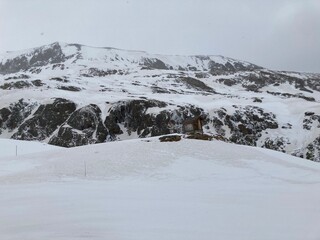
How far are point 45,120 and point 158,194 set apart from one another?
155 feet

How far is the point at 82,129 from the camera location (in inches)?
1945

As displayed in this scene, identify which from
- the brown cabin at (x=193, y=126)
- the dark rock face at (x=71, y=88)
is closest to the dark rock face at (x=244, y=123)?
the dark rock face at (x=71, y=88)

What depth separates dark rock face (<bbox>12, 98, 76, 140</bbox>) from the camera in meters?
49.1

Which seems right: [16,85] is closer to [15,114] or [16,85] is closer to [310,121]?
[15,114]

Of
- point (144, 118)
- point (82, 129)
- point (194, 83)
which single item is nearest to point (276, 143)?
point (144, 118)

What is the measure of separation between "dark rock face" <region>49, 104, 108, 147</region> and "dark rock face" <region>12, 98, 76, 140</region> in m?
1.75

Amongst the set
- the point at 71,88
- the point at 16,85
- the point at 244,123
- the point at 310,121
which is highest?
the point at 16,85

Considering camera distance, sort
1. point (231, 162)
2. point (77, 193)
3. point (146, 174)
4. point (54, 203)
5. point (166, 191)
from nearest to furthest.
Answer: point (54, 203) → point (77, 193) → point (166, 191) → point (146, 174) → point (231, 162)

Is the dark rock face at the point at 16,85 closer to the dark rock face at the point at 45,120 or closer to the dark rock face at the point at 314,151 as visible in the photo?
the dark rock face at the point at 45,120

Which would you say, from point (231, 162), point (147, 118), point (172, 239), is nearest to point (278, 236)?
point (172, 239)

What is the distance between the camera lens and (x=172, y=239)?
14.0 feet

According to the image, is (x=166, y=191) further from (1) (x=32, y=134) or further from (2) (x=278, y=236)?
(1) (x=32, y=134)

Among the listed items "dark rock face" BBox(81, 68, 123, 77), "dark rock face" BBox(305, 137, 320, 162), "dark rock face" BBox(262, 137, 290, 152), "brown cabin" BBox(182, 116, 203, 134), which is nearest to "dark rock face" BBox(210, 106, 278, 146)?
"dark rock face" BBox(262, 137, 290, 152)

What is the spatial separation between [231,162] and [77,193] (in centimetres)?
640
